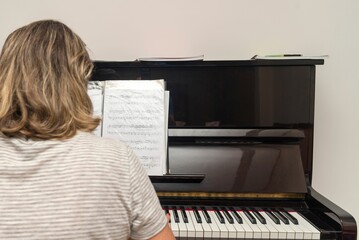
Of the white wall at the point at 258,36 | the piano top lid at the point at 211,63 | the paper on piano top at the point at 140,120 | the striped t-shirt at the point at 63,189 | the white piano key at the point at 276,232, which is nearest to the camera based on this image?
the striped t-shirt at the point at 63,189

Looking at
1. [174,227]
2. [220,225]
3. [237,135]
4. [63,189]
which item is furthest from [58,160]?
[237,135]

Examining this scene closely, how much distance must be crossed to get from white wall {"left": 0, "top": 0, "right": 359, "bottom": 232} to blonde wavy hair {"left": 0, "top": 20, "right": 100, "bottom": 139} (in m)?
1.02

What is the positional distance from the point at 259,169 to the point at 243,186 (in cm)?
11

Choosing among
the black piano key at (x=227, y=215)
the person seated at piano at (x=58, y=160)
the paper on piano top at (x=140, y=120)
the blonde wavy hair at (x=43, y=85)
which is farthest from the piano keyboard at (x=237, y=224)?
the blonde wavy hair at (x=43, y=85)

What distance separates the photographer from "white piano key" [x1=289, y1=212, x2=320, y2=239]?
1080 millimetres

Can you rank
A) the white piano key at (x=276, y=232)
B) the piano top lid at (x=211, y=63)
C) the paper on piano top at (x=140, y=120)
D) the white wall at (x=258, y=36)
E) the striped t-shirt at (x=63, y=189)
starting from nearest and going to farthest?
the striped t-shirt at (x=63, y=189) < the white piano key at (x=276, y=232) < the paper on piano top at (x=140, y=120) < the piano top lid at (x=211, y=63) < the white wall at (x=258, y=36)

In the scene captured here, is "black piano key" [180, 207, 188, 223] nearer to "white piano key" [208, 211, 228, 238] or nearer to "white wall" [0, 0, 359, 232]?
"white piano key" [208, 211, 228, 238]

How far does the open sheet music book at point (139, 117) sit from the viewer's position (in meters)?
1.23

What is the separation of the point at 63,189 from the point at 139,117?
0.62 meters

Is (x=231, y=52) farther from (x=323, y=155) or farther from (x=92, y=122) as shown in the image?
(x=92, y=122)

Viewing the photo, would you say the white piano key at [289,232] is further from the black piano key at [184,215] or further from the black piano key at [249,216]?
the black piano key at [184,215]

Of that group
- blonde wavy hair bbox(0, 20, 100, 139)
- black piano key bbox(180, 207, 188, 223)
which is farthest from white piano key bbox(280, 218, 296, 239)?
blonde wavy hair bbox(0, 20, 100, 139)

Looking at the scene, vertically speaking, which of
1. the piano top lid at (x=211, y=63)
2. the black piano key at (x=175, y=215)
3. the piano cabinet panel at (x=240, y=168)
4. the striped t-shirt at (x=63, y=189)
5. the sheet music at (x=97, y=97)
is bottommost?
the black piano key at (x=175, y=215)

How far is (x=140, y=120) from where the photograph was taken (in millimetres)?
1244
